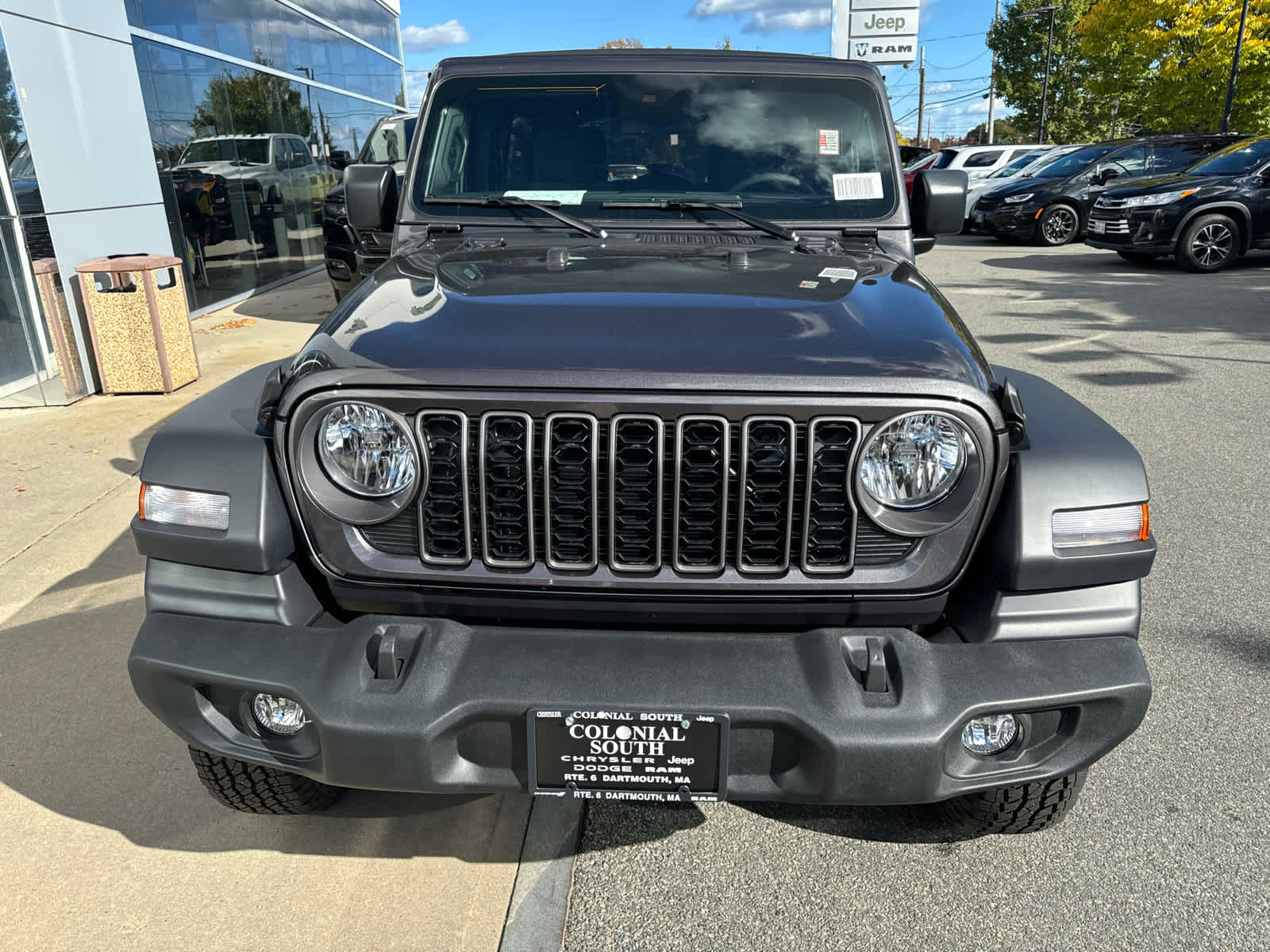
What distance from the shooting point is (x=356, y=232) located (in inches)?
169

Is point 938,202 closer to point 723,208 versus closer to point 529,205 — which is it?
point 723,208

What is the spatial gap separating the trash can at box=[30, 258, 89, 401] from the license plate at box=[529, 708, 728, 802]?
20.8 feet

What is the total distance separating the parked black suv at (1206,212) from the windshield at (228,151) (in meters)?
11.1

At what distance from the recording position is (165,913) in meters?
2.38

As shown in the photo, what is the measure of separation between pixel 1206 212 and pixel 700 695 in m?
13.3

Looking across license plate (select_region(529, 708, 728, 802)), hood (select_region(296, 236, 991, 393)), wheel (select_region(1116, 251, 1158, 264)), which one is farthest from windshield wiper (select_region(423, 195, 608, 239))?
wheel (select_region(1116, 251, 1158, 264))

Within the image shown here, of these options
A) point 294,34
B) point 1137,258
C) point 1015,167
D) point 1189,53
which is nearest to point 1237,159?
point 1137,258

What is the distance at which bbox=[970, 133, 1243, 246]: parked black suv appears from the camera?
15406 mm

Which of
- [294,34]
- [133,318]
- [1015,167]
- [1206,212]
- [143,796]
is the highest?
[294,34]

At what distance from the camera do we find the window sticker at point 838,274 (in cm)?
261

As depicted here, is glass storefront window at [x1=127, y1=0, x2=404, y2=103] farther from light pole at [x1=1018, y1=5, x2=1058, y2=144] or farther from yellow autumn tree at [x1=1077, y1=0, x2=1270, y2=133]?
Result: light pole at [x1=1018, y1=5, x2=1058, y2=144]

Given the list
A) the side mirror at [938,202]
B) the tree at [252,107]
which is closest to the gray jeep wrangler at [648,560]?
the side mirror at [938,202]

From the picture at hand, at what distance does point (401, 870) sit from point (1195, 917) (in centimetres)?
197

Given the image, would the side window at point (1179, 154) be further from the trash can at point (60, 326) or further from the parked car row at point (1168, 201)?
the trash can at point (60, 326)
